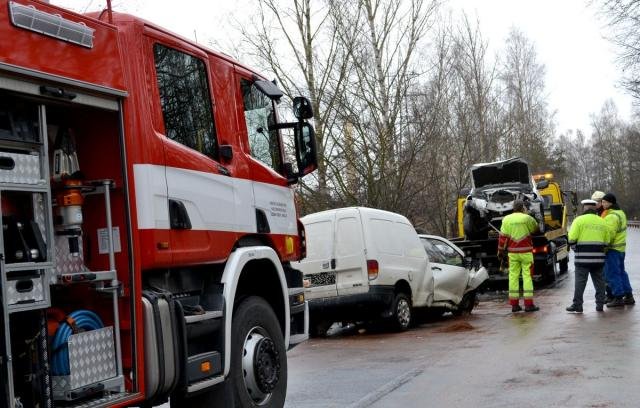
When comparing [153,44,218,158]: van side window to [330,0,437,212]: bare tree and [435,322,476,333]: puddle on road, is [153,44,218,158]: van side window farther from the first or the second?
[330,0,437,212]: bare tree

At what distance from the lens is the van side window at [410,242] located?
1208cm

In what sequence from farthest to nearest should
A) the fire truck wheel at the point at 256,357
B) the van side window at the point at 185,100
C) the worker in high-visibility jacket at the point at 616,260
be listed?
the worker in high-visibility jacket at the point at 616,260, the fire truck wheel at the point at 256,357, the van side window at the point at 185,100

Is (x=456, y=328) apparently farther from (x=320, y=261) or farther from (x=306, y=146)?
(x=306, y=146)

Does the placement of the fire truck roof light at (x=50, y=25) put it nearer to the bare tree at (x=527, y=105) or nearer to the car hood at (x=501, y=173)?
the car hood at (x=501, y=173)

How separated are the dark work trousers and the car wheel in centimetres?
219

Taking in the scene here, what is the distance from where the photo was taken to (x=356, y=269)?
441 inches

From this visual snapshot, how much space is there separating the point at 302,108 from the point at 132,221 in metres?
2.39

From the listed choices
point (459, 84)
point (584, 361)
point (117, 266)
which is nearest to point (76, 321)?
point (117, 266)

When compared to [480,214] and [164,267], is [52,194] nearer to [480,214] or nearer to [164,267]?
[164,267]

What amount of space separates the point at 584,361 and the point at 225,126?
15.3 ft

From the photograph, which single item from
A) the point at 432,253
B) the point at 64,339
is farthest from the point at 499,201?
the point at 64,339

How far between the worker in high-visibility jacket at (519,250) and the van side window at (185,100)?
8.18 m

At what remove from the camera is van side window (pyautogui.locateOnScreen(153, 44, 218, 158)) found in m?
5.17

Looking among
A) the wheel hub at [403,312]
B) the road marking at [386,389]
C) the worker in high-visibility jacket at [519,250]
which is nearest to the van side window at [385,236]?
the wheel hub at [403,312]
